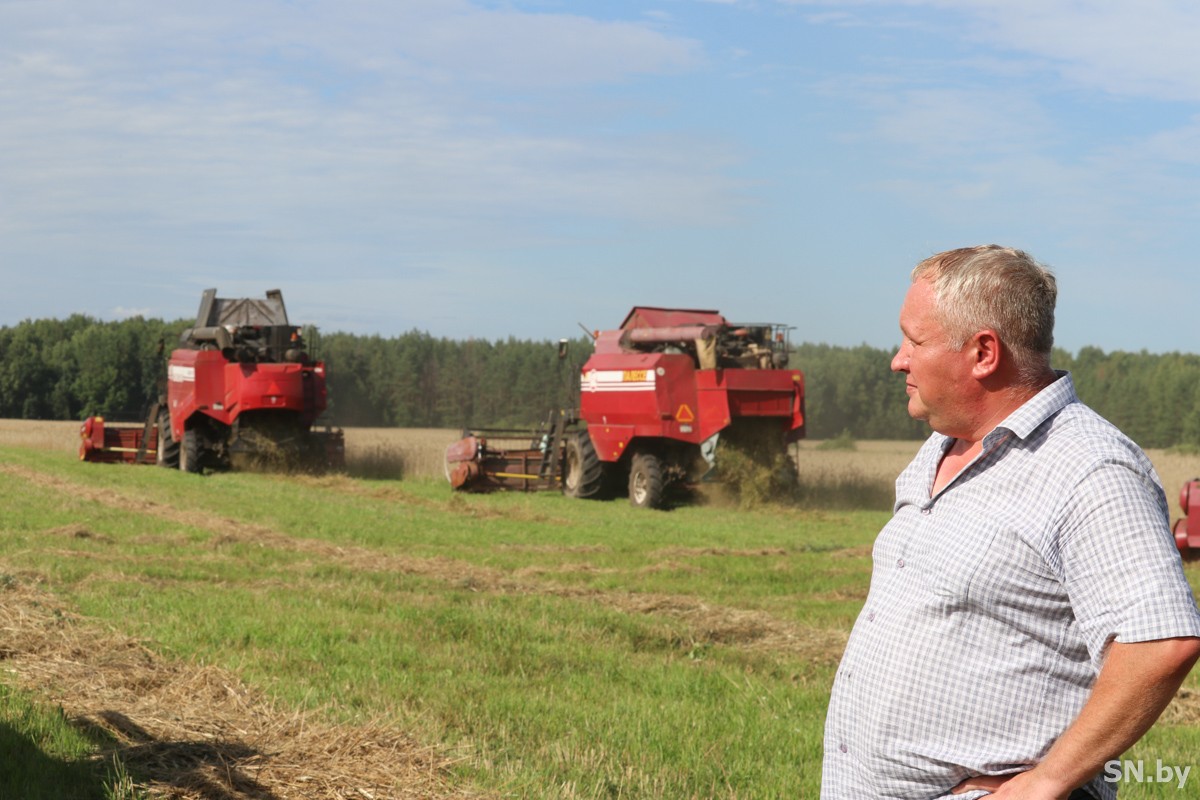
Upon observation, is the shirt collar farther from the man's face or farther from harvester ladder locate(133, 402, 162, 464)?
harvester ladder locate(133, 402, 162, 464)

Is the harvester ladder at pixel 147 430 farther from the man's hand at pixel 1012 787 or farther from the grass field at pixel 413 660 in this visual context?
the man's hand at pixel 1012 787

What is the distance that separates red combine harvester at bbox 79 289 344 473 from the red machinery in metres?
16.5

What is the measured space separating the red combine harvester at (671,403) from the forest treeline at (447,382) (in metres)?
38.8

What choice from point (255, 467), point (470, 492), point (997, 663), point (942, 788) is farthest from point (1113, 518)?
point (255, 467)

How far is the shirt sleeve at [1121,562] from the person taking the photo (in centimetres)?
227

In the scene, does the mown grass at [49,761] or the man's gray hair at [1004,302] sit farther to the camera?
the mown grass at [49,761]

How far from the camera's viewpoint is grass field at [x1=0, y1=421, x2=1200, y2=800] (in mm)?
5309

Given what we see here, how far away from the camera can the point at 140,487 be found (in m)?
22.0

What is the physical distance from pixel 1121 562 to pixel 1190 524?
13.4 meters

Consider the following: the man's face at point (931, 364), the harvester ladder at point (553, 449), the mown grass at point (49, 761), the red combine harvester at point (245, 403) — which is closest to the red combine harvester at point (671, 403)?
the harvester ladder at point (553, 449)

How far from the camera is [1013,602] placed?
2482 millimetres

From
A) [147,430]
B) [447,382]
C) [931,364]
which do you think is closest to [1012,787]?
[931,364]

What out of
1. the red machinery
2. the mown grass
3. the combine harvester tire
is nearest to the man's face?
the mown grass
